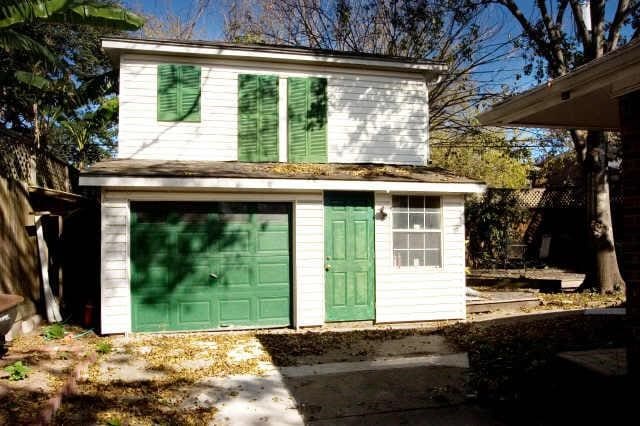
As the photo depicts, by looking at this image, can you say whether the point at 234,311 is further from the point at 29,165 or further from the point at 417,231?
the point at 29,165

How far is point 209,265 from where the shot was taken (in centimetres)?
914

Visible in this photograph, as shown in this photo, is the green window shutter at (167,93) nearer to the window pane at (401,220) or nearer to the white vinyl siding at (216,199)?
the white vinyl siding at (216,199)

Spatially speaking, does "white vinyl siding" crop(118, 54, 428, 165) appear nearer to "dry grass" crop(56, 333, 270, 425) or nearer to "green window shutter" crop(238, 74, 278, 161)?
"green window shutter" crop(238, 74, 278, 161)

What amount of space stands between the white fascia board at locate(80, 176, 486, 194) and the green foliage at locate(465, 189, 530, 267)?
9.77 meters

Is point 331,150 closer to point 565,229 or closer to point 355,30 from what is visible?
point 355,30

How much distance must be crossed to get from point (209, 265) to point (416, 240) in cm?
401

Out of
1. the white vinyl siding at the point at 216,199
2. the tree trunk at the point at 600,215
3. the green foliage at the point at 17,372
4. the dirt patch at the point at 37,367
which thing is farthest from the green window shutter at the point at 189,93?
the tree trunk at the point at 600,215

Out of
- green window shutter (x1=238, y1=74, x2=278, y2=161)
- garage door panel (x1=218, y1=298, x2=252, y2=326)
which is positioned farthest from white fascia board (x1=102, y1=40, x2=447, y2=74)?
garage door panel (x1=218, y1=298, x2=252, y2=326)

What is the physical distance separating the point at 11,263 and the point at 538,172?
29.0 m

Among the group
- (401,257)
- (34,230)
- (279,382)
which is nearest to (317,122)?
(401,257)

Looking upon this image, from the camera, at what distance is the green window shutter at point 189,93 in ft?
32.3

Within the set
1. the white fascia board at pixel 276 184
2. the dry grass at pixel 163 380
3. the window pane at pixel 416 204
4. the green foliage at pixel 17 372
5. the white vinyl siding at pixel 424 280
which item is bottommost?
the dry grass at pixel 163 380

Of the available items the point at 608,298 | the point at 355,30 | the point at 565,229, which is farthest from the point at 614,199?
the point at 355,30

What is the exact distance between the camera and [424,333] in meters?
8.88
